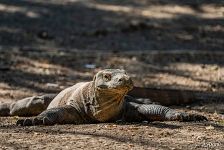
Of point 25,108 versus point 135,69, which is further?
point 135,69

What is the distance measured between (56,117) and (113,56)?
6574 millimetres

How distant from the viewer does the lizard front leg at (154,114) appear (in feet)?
21.2

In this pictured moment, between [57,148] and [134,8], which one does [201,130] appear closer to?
[57,148]

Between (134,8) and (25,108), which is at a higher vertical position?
(134,8)

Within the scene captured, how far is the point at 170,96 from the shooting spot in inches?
318

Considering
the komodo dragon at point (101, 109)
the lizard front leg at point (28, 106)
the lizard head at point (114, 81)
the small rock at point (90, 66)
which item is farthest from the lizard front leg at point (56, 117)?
the small rock at point (90, 66)

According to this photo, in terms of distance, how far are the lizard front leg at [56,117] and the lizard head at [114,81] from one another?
0.45 meters

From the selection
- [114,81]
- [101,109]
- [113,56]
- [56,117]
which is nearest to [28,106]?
[56,117]

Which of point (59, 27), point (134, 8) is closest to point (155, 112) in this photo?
point (59, 27)

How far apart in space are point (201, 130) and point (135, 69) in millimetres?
6028

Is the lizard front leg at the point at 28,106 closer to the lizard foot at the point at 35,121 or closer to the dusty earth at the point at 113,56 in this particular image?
the dusty earth at the point at 113,56

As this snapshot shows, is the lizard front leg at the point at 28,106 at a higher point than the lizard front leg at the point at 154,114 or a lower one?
lower

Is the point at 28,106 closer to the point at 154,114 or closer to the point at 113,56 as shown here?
the point at 154,114

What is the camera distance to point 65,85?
10281mm
